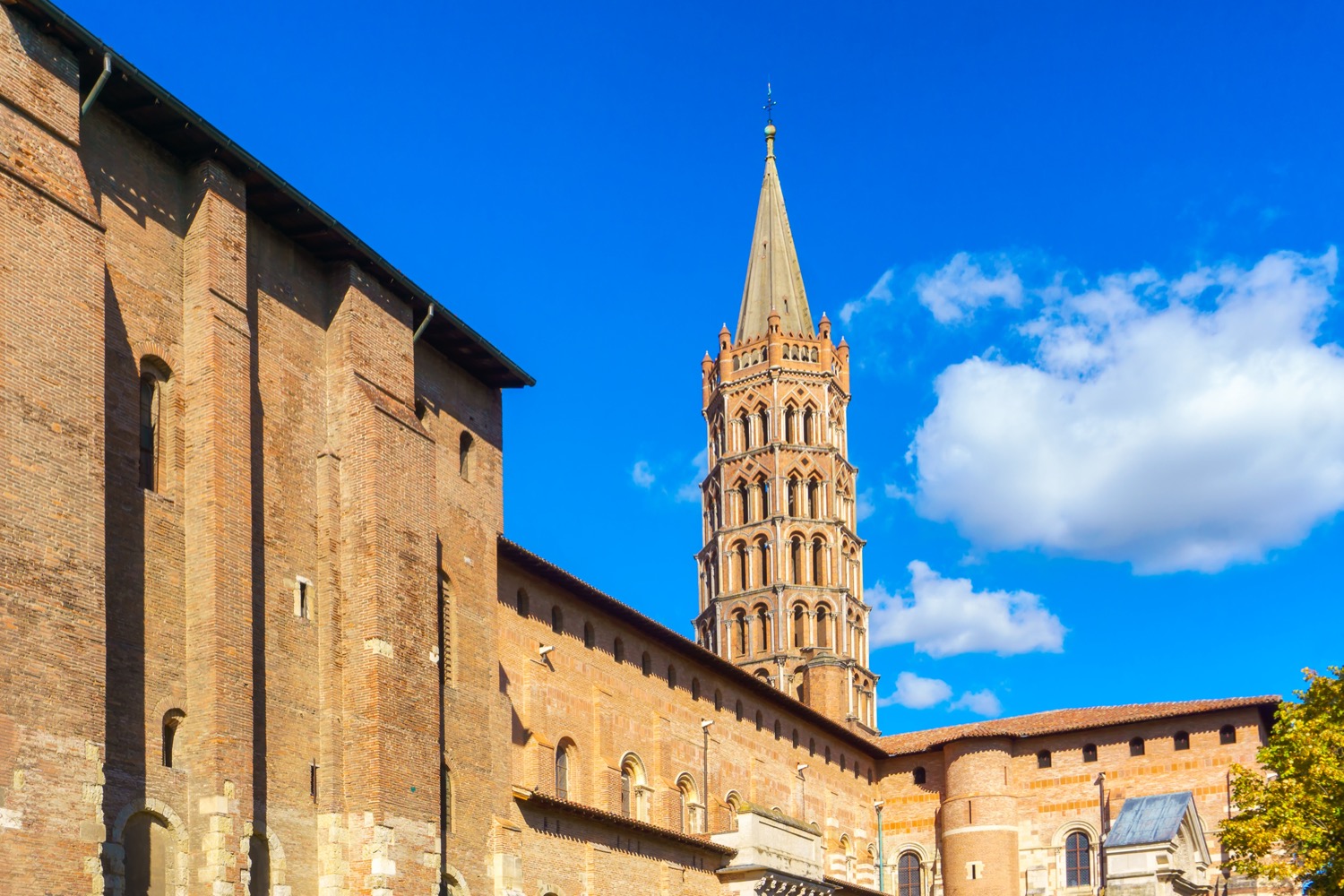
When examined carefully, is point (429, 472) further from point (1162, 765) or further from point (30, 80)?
point (1162, 765)

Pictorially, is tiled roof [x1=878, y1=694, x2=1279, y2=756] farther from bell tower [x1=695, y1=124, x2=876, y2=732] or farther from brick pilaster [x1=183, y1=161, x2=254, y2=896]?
brick pilaster [x1=183, y1=161, x2=254, y2=896]

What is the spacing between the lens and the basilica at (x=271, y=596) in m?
20.0

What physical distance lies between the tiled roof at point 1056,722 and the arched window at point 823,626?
10778 mm

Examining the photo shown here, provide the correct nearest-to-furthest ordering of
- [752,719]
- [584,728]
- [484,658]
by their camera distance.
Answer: [484,658]
[584,728]
[752,719]

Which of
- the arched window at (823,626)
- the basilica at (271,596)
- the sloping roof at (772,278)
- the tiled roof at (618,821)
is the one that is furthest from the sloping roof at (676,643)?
the sloping roof at (772,278)

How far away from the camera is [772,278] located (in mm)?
77562

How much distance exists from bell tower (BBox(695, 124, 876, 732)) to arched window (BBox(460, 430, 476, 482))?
35.5 metres

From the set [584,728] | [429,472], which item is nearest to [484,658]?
[429,472]

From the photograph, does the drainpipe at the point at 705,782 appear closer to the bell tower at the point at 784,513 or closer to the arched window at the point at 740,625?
the bell tower at the point at 784,513

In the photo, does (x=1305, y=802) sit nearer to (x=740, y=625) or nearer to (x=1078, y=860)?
(x=1078, y=860)

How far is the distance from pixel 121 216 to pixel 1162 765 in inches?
1510

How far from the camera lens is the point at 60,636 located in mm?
19516

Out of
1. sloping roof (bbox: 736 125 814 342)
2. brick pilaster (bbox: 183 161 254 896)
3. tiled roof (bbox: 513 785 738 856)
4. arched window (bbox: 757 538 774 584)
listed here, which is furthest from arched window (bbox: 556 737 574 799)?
sloping roof (bbox: 736 125 814 342)

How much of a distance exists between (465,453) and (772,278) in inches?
1868
